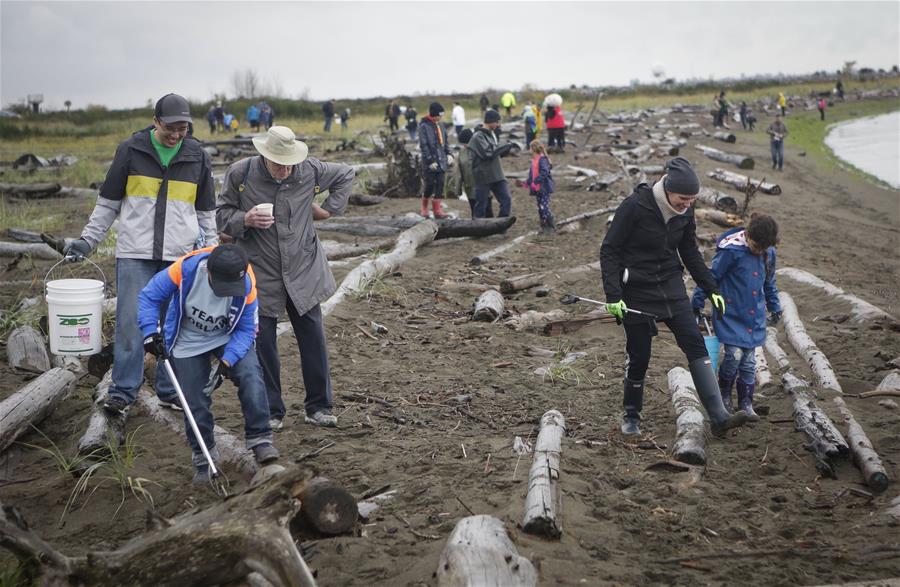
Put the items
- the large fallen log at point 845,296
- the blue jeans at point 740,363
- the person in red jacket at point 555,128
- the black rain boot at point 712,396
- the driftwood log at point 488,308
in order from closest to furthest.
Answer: the black rain boot at point 712,396
the blue jeans at point 740,363
the large fallen log at point 845,296
the driftwood log at point 488,308
the person in red jacket at point 555,128

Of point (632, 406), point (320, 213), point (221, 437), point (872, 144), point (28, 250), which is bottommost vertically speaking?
point (872, 144)

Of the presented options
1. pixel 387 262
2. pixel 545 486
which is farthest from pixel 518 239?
pixel 545 486

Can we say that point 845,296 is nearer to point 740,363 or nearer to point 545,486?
point 740,363

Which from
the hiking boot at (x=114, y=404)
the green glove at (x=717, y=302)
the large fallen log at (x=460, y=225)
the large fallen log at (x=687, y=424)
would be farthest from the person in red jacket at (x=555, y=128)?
the hiking boot at (x=114, y=404)

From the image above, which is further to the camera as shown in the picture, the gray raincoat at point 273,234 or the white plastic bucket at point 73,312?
the white plastic bucket at point 73,312

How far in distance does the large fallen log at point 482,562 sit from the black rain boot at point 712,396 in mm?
2408

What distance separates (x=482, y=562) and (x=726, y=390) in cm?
343

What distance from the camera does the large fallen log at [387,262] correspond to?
974 cm

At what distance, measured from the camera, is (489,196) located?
14156mm

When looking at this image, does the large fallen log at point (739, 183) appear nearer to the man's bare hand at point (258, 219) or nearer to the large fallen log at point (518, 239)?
the large fallen log at point (518, 239)

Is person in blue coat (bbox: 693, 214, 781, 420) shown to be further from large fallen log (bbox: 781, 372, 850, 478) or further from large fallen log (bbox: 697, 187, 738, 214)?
large fallen log (bbox: 697, 187, 738, 214)

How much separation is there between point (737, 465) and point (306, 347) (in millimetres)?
2965

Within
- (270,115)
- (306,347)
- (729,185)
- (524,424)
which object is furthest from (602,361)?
(270,115)

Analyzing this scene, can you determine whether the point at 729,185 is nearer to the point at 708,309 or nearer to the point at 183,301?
the point at 708,309
